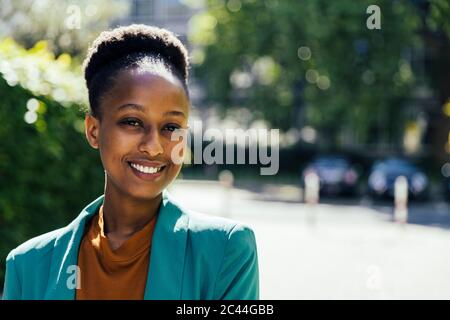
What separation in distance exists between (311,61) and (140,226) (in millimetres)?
24733

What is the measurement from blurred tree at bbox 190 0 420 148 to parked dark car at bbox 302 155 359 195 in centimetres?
277

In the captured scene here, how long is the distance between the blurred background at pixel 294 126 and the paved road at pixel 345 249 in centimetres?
4

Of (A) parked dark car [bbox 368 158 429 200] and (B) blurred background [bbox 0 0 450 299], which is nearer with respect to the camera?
(B) blurred background [bbox 0 0 450 299]

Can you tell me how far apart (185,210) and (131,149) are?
201 millimetres

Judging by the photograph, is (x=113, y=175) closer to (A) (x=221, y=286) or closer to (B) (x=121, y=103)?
(B) (x=121, y=103)

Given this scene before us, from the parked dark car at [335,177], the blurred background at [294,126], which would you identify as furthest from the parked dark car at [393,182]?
the parked dark car at [335,177]

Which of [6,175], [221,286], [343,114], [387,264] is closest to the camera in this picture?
[221,286]

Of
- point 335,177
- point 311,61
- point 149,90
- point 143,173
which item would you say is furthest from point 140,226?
point 311,61

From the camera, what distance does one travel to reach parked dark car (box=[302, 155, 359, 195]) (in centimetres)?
2381

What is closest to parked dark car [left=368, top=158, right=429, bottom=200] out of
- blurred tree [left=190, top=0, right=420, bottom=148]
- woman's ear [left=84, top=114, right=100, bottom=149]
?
blurred tree [left=190, top=0, right=420, bottom=148]

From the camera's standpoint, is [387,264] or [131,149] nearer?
[131,149]

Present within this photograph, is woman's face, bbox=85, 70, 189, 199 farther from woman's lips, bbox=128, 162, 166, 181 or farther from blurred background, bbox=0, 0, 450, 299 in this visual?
blurred background, bbox=0, 0, 450, 299

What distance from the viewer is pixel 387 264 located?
33.7 feet
